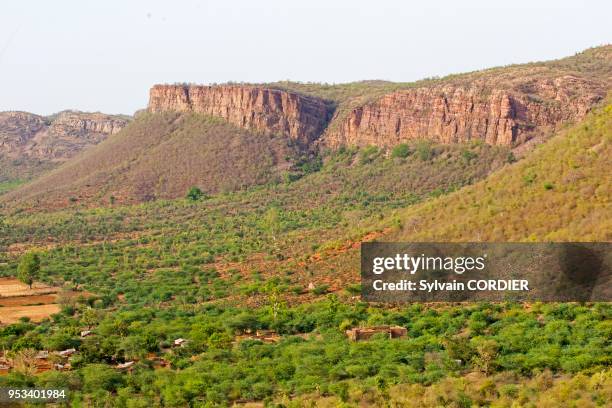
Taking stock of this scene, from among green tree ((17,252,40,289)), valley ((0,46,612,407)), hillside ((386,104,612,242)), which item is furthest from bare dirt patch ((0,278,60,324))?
hillside ((386,104,612,242))

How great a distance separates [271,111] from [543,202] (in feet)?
187

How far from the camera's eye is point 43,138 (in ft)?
485

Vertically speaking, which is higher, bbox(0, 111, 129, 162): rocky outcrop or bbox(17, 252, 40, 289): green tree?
bbox(0, 111, 129, 162): rocky outcrop

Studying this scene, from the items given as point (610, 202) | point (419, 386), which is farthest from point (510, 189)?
point (419, 386)

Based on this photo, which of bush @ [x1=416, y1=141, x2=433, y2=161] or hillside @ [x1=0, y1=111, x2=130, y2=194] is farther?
hillside @ [x1=0, y1=111, x2=130, y2=194]

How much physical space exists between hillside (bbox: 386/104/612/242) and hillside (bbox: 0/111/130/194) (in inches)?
3617

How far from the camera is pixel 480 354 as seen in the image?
28141 mm

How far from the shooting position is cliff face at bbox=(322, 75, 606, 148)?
233ft

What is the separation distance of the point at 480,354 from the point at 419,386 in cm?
318

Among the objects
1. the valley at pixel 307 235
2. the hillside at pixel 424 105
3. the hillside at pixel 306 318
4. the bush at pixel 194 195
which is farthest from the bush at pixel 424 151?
the bush at pixel 194 195

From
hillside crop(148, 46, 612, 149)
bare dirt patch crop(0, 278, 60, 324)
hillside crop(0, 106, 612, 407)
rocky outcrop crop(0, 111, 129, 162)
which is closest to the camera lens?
Answer: hillside crop(0, 106, 612, 407)

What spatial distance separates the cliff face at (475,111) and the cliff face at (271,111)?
19.5 feet

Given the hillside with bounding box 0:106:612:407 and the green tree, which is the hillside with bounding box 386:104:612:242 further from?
the green tree

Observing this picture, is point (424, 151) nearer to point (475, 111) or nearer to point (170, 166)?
point (475, 111)
